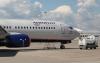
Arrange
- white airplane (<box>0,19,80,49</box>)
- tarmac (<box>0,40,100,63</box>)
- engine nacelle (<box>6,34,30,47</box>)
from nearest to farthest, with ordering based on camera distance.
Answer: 1. tarmac (<box>0,40,100,63</box>)
2. engine nacelle (<box>6,34,30,47</box>)
3. white airplane (<box>0,19,80,49</box>)

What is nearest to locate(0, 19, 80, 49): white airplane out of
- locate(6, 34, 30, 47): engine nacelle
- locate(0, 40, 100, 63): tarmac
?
locate(0, 40, 100, 63): tarmac

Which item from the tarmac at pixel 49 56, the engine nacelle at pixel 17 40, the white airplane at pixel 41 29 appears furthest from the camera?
the white airplane at pixel 41 29

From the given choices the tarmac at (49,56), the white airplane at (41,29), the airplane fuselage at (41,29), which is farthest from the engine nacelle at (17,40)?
the airplane fuselage at (41,29)

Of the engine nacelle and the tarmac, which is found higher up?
the engine nacelle

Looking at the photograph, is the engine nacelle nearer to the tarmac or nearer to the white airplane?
the tarmac

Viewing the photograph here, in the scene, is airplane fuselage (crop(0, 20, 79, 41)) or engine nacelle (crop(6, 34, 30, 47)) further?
airplane fuselage (crop(0, 20, 79, 41))

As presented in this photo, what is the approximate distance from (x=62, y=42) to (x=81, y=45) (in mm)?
2942

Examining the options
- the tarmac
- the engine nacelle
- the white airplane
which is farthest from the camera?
the white airplane

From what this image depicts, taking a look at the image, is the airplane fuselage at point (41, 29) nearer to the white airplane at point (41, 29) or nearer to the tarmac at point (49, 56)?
the white airplane at point (41, 29)

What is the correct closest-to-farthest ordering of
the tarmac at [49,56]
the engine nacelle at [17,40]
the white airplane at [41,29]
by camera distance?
1. the tarmac at [49,56]
2. the engine nacelle at [17,40]
3. the white airplane at [41,29]

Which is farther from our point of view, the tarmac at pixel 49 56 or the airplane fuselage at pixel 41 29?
the airplane fuselage at pixel 41 29

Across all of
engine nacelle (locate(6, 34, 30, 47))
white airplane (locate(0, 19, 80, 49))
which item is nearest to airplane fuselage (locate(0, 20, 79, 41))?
white airplane (locate(0, 19, 80, 49))

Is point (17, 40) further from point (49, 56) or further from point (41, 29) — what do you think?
point (41, 29)

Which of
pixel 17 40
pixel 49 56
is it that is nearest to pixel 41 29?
pixel 17 40
